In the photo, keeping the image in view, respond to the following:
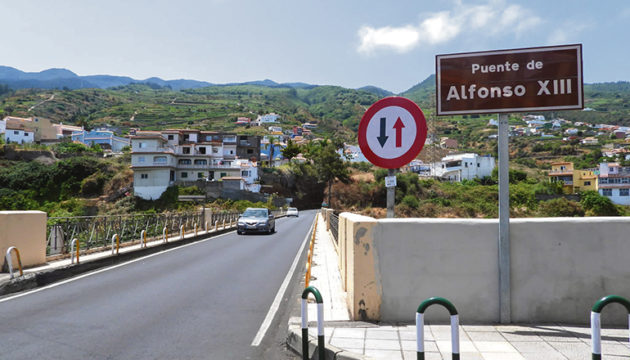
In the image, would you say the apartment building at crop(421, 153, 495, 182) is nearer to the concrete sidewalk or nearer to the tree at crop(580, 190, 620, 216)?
the tree at crop(580, 190, 620, 216)

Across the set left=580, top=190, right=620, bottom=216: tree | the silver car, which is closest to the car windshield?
the silver car

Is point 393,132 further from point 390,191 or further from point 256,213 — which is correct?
point 256,213

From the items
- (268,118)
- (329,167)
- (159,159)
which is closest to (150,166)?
(159,159)

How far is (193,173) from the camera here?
69.8 metres

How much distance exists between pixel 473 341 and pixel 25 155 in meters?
92.2

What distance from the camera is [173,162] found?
223 feet

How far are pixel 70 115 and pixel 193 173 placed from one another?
11492 cm

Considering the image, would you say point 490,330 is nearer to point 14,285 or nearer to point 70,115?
point 14,285

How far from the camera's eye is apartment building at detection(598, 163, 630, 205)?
256 ft

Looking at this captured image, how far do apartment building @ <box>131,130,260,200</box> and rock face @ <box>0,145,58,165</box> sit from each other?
22.7 m

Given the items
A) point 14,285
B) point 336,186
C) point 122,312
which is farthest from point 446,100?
point 336,186

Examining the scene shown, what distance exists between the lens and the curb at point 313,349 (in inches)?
157

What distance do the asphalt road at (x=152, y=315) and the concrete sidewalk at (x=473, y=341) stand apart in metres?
0.71

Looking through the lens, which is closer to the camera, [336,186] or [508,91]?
[508,91]
